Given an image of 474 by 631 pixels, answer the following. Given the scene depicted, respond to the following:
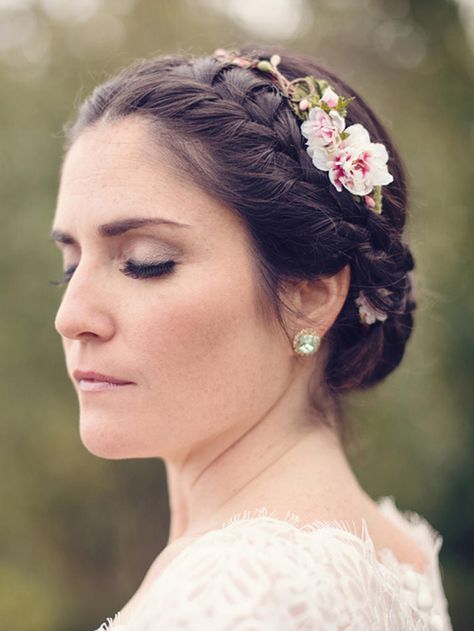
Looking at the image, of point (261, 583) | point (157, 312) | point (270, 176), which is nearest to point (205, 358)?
point (157, 312)

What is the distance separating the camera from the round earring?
221 centimetres

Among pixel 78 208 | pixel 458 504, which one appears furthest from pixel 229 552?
pixel 458 504

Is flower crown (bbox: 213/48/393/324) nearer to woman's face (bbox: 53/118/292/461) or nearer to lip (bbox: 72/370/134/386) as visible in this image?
woman's face (bbox: 53/118/292/461)

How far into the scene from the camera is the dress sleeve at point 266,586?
150cm

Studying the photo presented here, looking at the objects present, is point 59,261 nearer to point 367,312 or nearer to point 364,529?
point 367,312

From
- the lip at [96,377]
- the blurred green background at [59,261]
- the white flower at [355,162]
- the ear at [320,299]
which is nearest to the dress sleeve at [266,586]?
the lip at [96,377]

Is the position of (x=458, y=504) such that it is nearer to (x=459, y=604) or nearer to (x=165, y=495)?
(x=459, y=604)

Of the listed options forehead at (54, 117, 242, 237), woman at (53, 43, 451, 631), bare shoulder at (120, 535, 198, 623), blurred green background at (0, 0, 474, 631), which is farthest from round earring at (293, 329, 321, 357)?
blurred green background at (0, 0, 474, 631)

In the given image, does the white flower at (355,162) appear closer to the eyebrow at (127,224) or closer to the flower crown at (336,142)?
the flower crown at (336,142)

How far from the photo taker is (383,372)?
2.67 m

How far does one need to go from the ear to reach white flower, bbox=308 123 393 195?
243 millimetres

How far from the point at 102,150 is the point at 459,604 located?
5.14 m

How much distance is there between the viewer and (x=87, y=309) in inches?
81.4

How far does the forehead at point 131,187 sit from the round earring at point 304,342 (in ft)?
1.22
